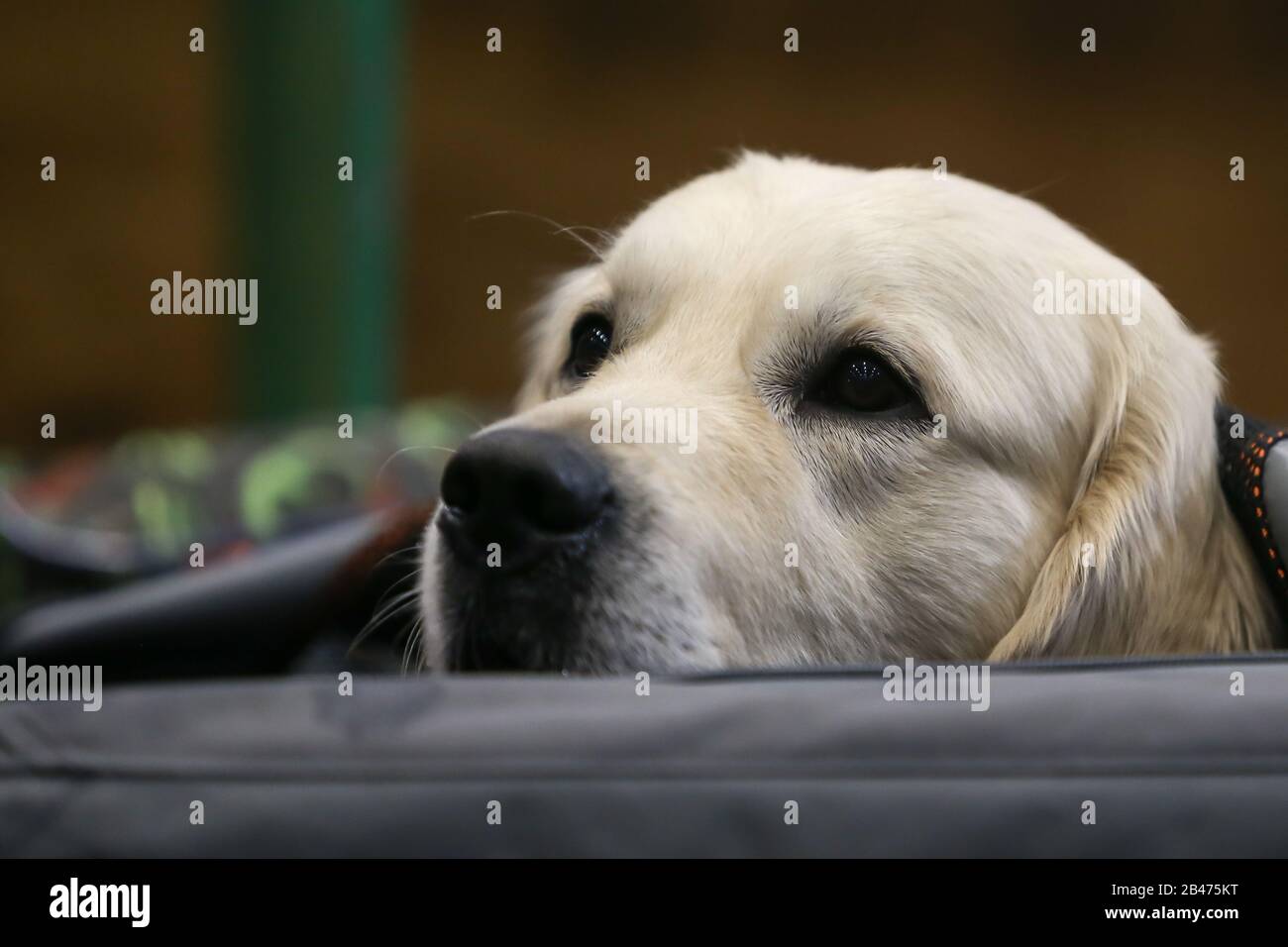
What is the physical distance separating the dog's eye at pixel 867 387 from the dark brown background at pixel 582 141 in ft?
20.9

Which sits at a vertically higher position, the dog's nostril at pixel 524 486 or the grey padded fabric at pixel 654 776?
the dog's nostril at pixel 524 486

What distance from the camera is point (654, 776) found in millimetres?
1244


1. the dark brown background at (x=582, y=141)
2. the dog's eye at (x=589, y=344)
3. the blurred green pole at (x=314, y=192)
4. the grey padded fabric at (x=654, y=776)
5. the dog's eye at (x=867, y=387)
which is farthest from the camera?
the dark brown background at (x=582, y=141)

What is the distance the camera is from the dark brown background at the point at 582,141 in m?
8.38

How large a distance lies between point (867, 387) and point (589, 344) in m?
0.77

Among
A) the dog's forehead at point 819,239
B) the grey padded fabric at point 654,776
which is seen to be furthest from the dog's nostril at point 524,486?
the dog's forehead at point 819,239

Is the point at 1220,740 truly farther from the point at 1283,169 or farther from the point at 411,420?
the point at 1283,169

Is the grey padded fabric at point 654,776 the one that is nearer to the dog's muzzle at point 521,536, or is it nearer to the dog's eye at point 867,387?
the dog's muzzle at point 521,536

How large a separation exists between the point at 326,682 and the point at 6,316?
8.23 m

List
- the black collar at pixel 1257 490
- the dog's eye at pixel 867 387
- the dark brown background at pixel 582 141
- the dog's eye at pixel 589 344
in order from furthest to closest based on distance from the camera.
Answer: the dark brown background at pixel 582 141, the dog's eye at pixel 589 344, the dog's eye at pixel 867 387, the black collar at pixel 1257 490

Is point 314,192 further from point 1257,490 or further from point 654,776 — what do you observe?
point 654,776

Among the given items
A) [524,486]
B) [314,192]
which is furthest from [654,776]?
[314,192]

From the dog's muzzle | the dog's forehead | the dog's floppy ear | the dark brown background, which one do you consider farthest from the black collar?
the dark brown background

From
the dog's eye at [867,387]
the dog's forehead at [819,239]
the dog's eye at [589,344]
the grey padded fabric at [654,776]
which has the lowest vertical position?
the grey padded fabric at [654,776]
